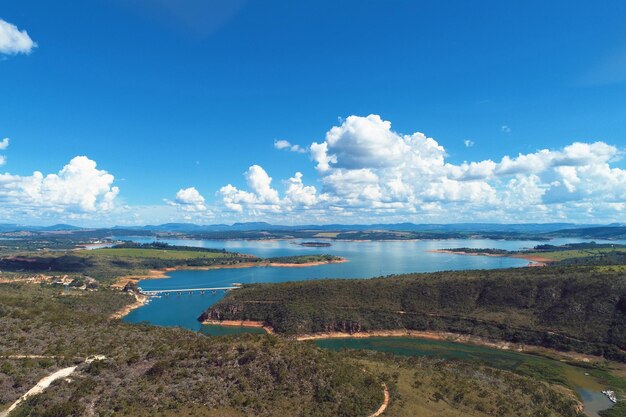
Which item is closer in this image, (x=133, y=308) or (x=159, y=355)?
(x=159, y=355)

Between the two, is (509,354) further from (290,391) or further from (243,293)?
(243,293)

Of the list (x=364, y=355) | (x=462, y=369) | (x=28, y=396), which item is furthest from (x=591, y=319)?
(x=28, y=396)

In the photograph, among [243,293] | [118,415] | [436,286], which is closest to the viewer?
[118,415]

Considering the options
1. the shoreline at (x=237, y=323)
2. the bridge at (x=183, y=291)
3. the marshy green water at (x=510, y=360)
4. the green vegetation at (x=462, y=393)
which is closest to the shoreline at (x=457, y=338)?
the shoreline at (x=237, y=323)

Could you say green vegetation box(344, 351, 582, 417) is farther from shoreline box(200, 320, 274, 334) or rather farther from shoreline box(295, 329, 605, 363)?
shoreline box(200, 320, 274, 334)

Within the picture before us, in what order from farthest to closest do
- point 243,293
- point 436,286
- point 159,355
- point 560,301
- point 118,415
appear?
1. point 243,293
2. point 436,286
3. point 560,301
4. point 159,355
5. point 118,415

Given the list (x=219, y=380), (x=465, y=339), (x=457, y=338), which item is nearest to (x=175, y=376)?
(x=219, y=380)

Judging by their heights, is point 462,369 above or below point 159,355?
below

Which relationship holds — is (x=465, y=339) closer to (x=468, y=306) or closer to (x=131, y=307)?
(x=468, y=306)

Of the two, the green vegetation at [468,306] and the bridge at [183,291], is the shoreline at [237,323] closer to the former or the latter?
the green vegetation at [468,306]
